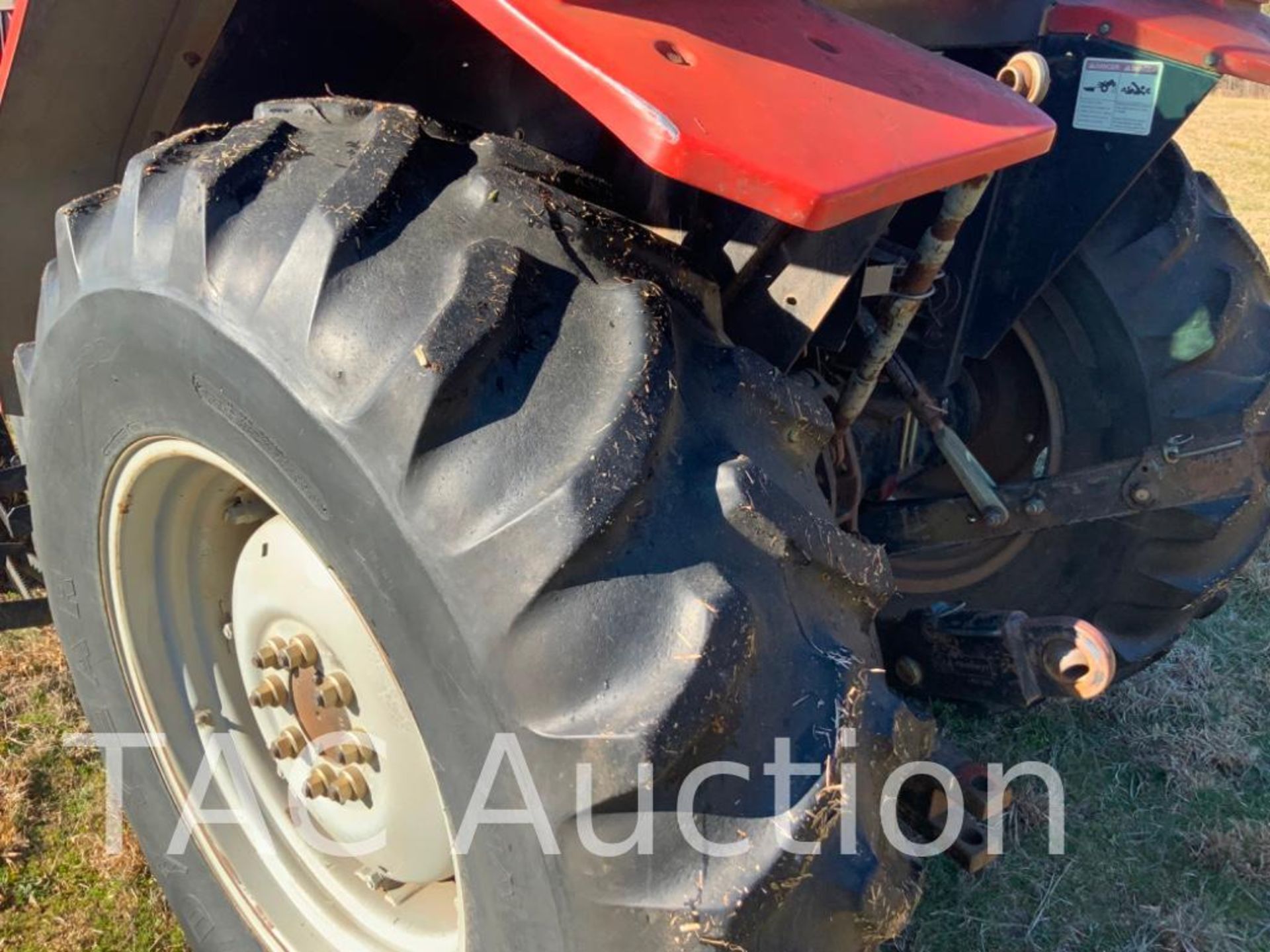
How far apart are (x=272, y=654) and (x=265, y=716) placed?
0.20 metres

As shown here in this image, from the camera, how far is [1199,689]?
2.69 metres

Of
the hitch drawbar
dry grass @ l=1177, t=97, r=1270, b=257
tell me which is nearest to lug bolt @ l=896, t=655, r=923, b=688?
the hitch drawbar

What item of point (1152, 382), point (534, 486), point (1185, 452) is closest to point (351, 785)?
point (534, 486)

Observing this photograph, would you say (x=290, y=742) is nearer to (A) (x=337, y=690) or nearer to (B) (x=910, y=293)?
(A) (x=337, y=690)

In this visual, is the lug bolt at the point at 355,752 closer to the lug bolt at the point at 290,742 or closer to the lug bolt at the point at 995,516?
the lug bolt at the point at 290,742

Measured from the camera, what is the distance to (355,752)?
1.60m

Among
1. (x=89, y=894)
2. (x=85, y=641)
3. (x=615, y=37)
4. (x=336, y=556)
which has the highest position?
(x=615, y=37)

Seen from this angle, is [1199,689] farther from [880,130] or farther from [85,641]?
[85,641]

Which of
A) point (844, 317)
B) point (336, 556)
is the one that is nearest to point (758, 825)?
point (336, 556)

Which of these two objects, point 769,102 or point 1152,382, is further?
point 1152,382

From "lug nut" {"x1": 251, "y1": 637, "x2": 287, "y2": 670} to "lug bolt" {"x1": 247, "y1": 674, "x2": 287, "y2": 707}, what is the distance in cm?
2

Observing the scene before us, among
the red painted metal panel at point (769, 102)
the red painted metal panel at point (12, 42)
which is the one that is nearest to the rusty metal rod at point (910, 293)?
the red painted metal panel at point (769, 102)

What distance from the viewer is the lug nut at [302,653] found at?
1629 mm

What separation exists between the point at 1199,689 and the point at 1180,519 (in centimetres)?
78
